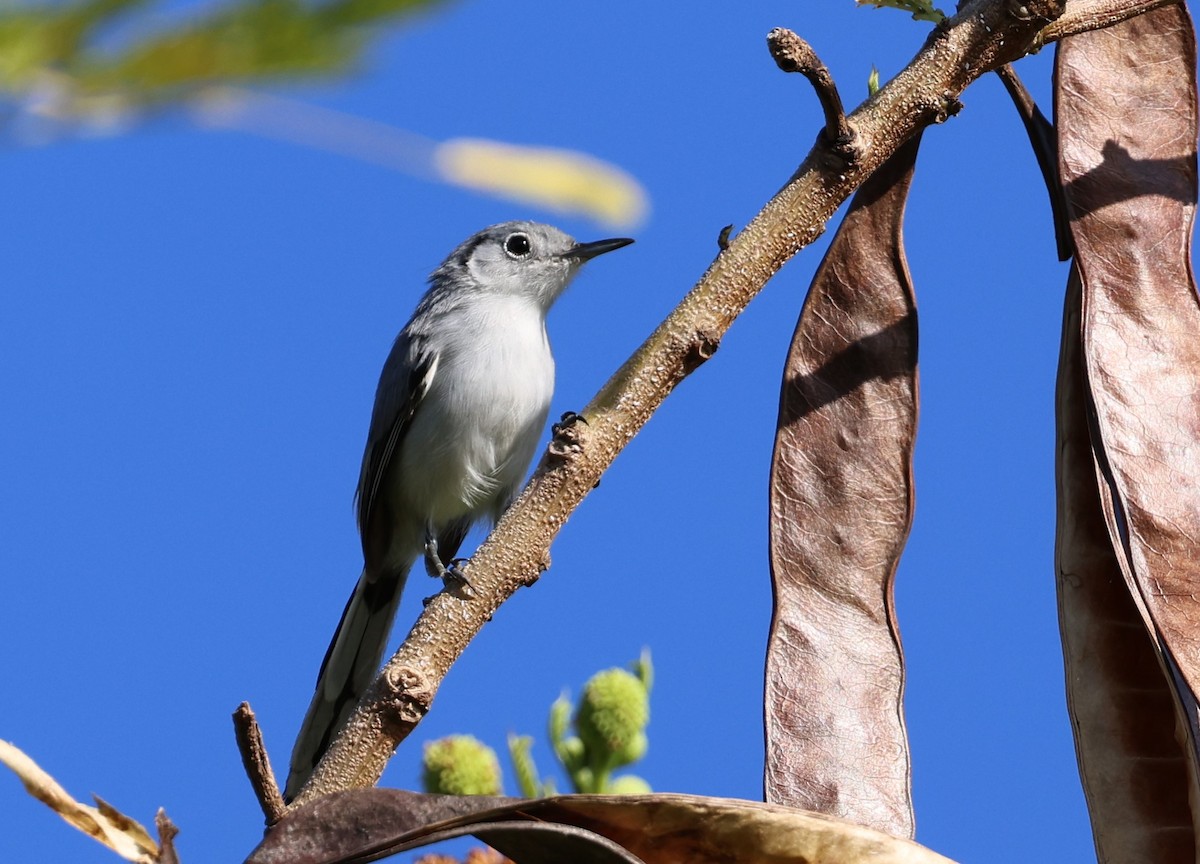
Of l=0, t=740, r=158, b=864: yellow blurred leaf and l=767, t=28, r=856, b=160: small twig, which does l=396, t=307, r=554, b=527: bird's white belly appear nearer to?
l=767, t=28, r=856, b=160: small twig

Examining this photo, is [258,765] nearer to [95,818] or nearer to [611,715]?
[95,818]

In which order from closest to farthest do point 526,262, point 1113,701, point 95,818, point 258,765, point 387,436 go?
point 95,818
point 258,765
point 1113,701
point 387,436
point 526,262

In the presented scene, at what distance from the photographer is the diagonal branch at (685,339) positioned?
6.04 ft

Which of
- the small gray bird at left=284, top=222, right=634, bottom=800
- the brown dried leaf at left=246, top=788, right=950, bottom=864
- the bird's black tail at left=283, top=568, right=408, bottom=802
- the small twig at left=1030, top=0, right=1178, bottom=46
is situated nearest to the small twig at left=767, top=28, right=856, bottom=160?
the small twig at left=1030, top=0, right=1178, bottom=46

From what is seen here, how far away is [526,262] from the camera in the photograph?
5.45 m

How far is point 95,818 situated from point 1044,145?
6.27ft

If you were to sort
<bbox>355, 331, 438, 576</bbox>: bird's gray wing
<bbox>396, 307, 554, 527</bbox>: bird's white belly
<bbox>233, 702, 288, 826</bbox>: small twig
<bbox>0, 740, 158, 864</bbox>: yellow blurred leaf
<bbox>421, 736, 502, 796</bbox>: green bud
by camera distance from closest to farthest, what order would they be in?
<bbox>0, 740, 158, 864</bbox>: yellow blurred leaf
<bbox>233, 702, 288, 826</bbox>: small twig
<bbox>421, 736, 502, 796</bbox>: green bud
<bbox>396, 307, 554, 527</bbox>: bird's white belly
<bbox>355, 331, 438, 576</bbox>: bird's gray wing

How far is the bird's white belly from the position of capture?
4875 millimetres

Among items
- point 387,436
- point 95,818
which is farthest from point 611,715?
point 387,436

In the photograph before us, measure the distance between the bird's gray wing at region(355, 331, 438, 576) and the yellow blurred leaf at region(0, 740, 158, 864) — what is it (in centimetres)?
367

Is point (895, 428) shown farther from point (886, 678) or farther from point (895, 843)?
point (895, 843)

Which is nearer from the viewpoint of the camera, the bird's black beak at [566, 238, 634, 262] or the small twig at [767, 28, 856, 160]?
the small twig at [767, 28, 856, 160]

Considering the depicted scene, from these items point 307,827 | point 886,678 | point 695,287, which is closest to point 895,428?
point 886,678

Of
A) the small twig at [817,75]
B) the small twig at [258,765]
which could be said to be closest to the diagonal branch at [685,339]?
the small twig at [817,75]
